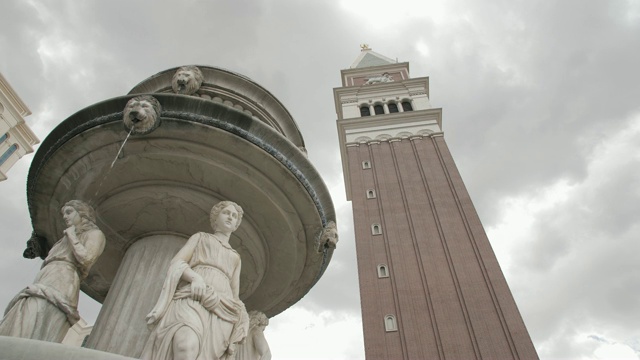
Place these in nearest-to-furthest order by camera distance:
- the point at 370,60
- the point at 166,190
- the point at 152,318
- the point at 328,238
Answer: the point at 152,318
the point at 166,190
the point at 328,238
the point at 370,60

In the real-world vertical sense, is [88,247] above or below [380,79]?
below

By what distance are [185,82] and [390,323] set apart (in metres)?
18.1

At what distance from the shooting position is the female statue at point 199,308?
2.78 metres

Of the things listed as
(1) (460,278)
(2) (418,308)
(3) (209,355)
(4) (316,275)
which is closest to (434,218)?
(1) (460,278)

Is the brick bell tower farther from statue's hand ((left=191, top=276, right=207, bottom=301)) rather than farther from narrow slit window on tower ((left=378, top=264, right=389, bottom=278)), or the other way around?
statue's hand ((left=191, top=276, right=207, bottom=301))

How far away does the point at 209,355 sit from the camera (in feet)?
9.42

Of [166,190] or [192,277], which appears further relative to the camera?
[166,190]

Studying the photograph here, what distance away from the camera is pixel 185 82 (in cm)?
510

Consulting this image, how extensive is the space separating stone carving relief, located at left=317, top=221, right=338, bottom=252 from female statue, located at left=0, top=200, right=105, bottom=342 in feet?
6.75

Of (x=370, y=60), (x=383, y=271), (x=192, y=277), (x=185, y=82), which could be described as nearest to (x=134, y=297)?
(x=192, y=277)

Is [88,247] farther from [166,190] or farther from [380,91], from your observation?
[380,91]

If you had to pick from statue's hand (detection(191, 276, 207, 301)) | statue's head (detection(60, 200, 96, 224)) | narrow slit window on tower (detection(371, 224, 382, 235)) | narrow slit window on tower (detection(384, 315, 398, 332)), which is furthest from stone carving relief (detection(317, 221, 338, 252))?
narrow slit window on tower (detection(371, 224, 382, 235))

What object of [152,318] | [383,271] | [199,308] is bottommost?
[152,318]

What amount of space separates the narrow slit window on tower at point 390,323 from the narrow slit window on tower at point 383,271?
2.50 metres
